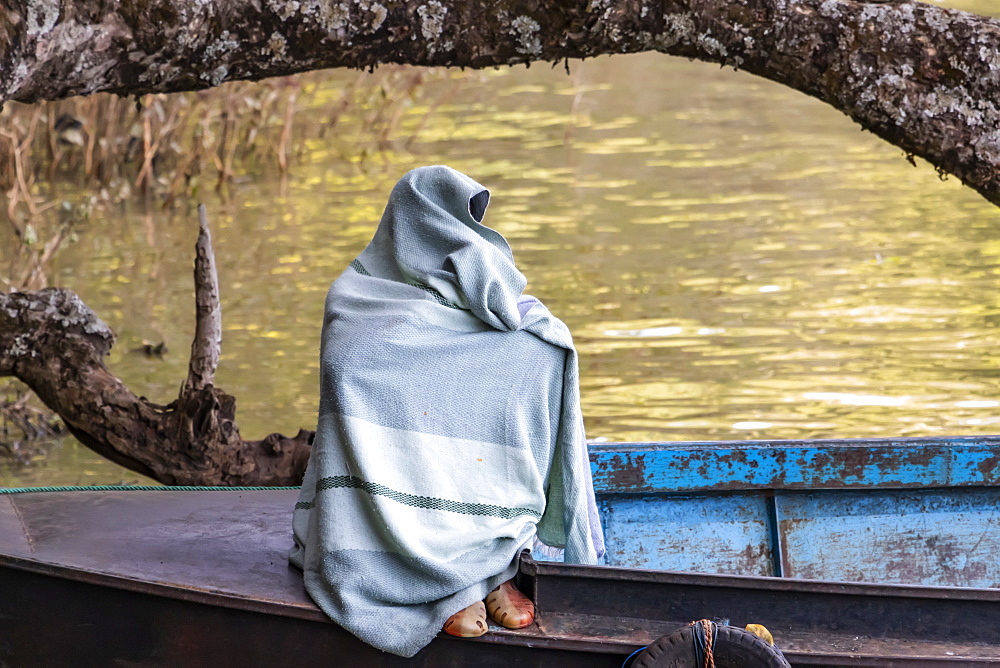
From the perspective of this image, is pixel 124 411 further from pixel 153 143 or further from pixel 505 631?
pixel 153 143

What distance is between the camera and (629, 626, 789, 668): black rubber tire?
2557 millimetres

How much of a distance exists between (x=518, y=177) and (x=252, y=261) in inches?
113

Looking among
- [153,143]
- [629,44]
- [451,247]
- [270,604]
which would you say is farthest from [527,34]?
[153,143]

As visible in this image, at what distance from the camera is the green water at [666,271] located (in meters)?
5.89

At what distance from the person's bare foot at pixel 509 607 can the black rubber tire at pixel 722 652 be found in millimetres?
256

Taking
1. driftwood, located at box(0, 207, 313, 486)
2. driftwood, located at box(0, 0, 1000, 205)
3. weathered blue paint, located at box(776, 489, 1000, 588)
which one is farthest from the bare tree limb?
weathered blue paint, located at box(776, 489, 1000, 588)

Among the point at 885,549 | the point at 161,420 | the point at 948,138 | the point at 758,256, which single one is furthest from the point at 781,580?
the point at 758,256

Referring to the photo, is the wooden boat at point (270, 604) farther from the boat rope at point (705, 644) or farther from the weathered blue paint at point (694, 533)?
the weathered blue paint at point (694, 533)

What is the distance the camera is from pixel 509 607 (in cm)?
268

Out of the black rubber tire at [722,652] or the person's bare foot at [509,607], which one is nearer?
the black rubber tire at [722,652]

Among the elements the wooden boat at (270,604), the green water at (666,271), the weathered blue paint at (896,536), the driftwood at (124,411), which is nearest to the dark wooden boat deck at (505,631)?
the wooden boat at (270,604)

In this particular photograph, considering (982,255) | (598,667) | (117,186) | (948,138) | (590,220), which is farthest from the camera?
(117,186)

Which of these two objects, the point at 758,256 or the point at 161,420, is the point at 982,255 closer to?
the point at 758,256

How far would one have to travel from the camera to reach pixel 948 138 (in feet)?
11.8
